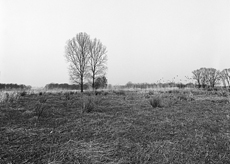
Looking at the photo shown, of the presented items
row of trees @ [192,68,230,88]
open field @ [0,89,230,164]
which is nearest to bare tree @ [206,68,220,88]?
row of trees @ [192,68,230,88]

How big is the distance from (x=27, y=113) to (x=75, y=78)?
15929mm

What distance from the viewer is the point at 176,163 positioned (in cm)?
155

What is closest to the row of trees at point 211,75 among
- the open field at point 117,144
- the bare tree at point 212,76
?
the bare tree at point 212,76

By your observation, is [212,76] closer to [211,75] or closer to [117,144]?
[211,75]

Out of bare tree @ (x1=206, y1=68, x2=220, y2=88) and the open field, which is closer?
the open field

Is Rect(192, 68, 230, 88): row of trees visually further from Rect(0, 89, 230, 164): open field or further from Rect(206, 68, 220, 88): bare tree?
Rect(0, 89, 230, 164): open field

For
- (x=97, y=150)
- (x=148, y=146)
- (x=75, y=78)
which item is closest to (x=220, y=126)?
(x=148, y=146)

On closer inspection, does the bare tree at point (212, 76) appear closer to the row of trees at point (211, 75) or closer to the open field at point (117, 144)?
the row of trees at point (211, 75)

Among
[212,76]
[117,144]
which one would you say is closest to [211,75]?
[212,76]

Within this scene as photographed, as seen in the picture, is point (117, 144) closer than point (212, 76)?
Yes

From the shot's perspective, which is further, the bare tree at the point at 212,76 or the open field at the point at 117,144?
the bare tree at the point at 212,76

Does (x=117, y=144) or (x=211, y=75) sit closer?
(x=117, y=144)

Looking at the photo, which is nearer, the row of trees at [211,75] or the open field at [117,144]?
the open field at [117,144]

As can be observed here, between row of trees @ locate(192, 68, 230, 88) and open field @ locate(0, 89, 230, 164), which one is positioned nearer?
open field @ locate(0, 89, 230, 164)
